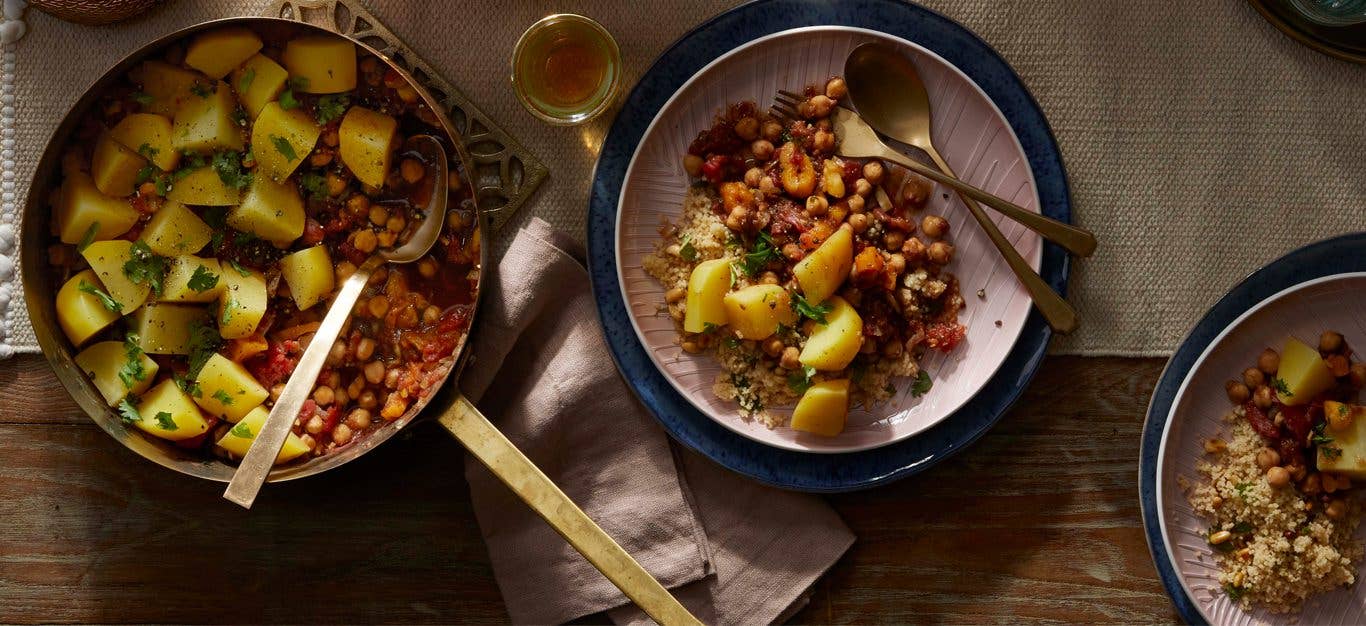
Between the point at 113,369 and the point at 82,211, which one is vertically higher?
the point at 82,211

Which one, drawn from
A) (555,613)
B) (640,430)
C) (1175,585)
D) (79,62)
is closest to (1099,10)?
(1175,585)

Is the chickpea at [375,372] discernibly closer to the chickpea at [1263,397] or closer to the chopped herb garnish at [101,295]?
the chopped herb garnish at [101,295]

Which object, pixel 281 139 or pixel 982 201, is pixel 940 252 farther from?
pixel 281 139

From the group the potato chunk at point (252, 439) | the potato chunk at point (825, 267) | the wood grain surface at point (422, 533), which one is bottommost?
the wood grain surface at point (422, 533)

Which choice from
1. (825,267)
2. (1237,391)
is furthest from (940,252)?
(1237,391)

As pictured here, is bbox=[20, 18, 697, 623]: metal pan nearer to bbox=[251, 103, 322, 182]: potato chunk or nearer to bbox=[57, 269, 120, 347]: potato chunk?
bbox=[57, 269, 120, 347]: potato chunk

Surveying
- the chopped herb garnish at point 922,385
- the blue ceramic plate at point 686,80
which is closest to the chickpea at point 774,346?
the blue ceramic plate at point 686,80

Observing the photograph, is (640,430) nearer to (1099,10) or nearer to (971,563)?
(971,563)
